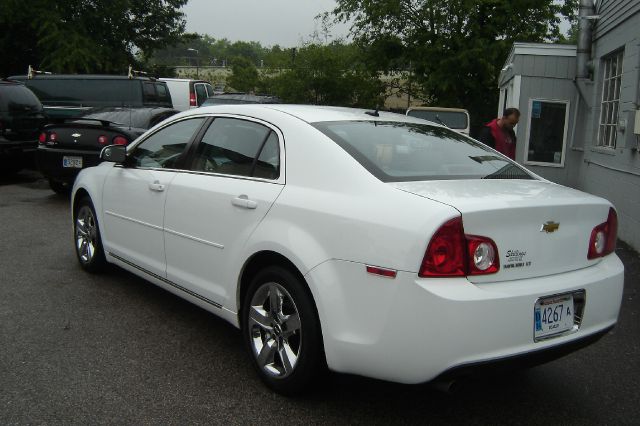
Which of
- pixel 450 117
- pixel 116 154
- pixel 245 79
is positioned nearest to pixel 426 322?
pixel 116 154

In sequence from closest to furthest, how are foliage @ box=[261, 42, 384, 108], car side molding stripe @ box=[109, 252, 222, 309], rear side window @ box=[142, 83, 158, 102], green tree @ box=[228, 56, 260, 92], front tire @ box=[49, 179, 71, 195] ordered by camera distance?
car side molding stripe @ box=[109, 252, 222, 309]
front tire @ box=[49, 179, 71, 195]
rear side window @ box=[142, 83, 158, 102]
foliage @ box=[261, 42, 384, 108]
green tree @ box=[228, 56, 260, 92]

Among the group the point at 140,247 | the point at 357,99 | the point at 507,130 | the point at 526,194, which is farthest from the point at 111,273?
the point at 357,99

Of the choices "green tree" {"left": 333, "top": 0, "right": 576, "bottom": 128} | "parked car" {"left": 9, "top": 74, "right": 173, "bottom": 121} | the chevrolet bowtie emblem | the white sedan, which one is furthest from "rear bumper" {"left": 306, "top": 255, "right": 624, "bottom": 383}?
"green tree" {"left": 333, "top": 0, "right": 576, "bottom": 128}

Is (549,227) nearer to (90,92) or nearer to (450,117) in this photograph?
(450,117)

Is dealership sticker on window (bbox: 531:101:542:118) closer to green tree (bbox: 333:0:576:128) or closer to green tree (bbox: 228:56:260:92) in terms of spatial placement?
green tree (bbox: 333:0:576:128)

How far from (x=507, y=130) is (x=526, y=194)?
485cm

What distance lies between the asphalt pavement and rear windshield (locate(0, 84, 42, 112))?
729 cm

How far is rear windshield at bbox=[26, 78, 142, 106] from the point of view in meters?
15.1

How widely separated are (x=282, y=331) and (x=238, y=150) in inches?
47.7

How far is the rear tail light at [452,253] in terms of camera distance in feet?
8.63

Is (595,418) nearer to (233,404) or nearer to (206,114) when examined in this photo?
(233,404)

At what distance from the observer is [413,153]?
3539mm

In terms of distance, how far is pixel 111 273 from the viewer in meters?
5.57

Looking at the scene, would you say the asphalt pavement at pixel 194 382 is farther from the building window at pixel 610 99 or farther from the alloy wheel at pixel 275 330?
the building window at pixel 610 99
